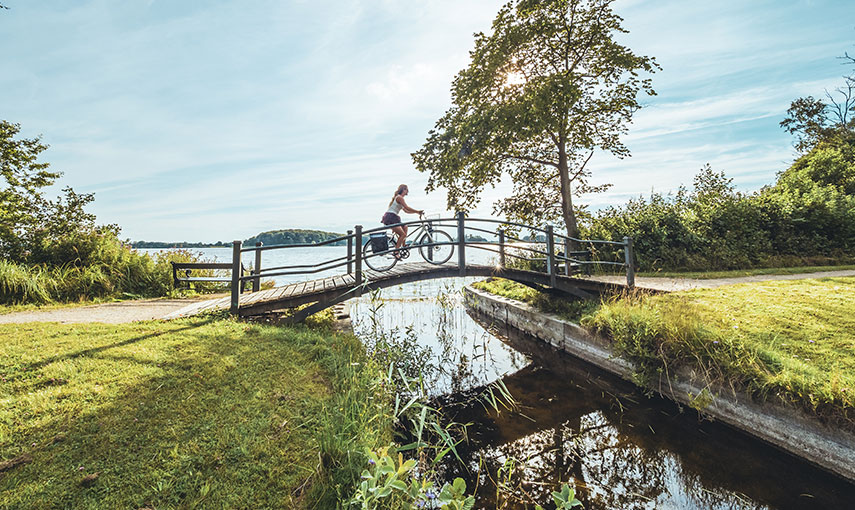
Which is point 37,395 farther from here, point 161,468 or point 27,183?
point 27,183

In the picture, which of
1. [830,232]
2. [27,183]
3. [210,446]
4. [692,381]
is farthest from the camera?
[830,232]

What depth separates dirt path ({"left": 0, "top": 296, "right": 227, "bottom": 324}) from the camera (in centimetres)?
615

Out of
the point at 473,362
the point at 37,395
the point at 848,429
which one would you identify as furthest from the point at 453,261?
the point at 37,395

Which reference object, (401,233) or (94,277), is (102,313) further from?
(401,233)

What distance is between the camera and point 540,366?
6.79 meters

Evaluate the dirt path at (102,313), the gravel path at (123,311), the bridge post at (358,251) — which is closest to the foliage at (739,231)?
the gravel path at (123,311)

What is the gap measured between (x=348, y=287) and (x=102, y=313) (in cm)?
487

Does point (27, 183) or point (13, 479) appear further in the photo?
point (27, 183)

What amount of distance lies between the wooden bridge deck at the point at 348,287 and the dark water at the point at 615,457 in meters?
A: 2.41

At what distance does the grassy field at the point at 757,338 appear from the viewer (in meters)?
3.73

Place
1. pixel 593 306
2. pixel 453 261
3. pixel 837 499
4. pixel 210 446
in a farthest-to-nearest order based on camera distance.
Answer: pixel 453 261 < pixel 593 306 < pixel 837 499 < pixel 210 446

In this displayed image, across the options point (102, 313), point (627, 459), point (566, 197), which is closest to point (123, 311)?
point (102, 313)

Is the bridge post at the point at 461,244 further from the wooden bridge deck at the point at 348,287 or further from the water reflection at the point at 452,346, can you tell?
the water reflection at the point at 452,346

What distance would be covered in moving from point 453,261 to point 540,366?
3.07 meters
